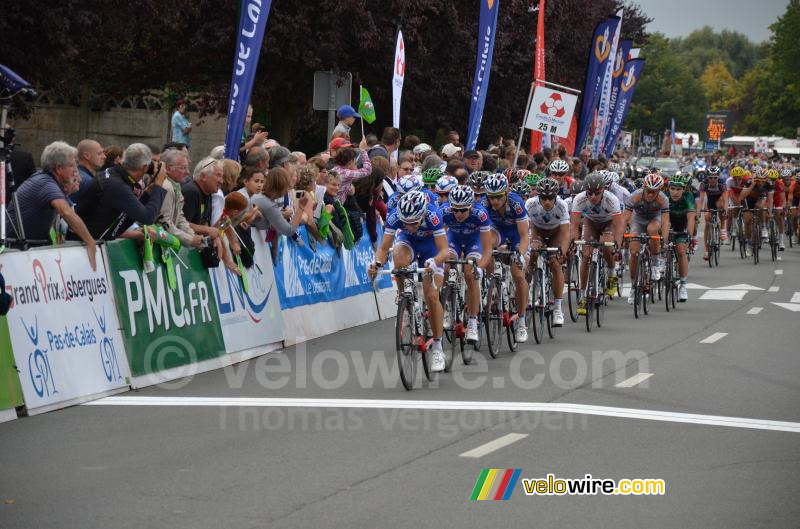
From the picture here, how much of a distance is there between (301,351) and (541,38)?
19.6 meters

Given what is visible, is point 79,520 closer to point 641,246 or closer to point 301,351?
point 301,351

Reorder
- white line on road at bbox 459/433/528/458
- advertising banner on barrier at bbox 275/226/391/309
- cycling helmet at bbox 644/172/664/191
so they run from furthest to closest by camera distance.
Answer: cycling helmet at bbox 644/172/664/191, advertising banner on barrier at bbox 275/226/391/309, white line on road at bbox 459/433/528/458

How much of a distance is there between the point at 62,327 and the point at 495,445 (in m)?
3.96

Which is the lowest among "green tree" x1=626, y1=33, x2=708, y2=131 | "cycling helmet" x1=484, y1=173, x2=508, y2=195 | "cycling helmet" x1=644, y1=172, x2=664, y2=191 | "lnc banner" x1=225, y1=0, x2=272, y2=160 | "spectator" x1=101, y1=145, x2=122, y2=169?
"green tree" x1=626, y1=33, x2=708, y2=131

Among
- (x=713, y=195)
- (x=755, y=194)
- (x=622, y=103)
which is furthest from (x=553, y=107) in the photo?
(x=622, y=103)

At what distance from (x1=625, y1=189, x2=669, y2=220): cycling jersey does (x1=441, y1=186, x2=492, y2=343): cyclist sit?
18.1 feet

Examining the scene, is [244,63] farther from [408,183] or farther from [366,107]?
[366,107]

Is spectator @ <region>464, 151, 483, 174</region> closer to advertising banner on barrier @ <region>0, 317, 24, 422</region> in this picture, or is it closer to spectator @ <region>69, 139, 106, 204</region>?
spectator @ <region>69, 139, 106, 204</region>

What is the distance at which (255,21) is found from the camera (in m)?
17.1

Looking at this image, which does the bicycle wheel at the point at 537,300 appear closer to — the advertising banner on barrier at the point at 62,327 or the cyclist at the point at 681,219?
the cyclist at the point at 681,219

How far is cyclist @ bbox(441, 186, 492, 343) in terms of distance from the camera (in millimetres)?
13297

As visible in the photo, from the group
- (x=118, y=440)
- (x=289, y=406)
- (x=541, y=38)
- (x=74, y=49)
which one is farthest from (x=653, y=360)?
(x=541, y=38)

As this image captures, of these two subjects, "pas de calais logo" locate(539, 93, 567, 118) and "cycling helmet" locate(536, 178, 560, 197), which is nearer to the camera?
"cycling helmet" locate(536, 178, 560, 197)

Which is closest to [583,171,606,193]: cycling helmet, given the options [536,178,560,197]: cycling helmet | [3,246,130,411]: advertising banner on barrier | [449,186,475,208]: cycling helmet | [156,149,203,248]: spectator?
[536,178,560,197]: cycling helmet
